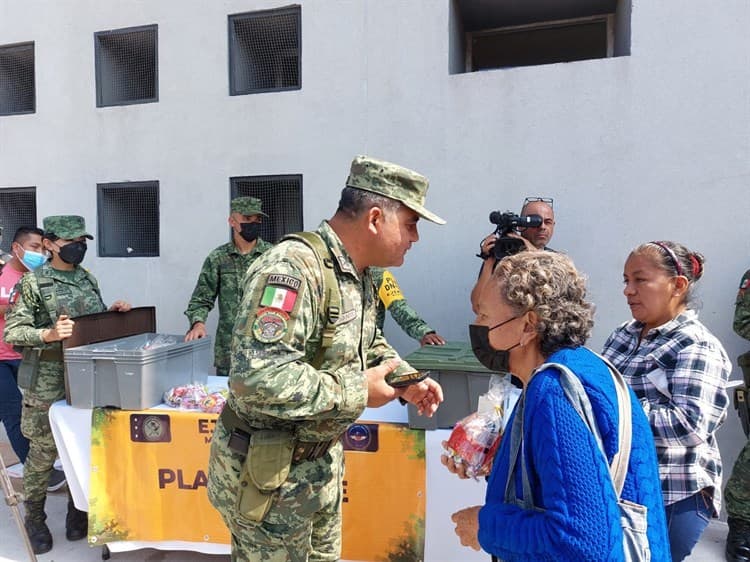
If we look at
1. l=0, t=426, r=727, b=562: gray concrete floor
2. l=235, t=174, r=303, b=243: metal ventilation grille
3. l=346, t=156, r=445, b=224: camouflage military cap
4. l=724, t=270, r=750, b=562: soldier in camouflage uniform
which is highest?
l=235, t=174, r=303, b=243: metal ventilation grille

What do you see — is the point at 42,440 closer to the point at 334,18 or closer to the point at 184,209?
the point at 184,209

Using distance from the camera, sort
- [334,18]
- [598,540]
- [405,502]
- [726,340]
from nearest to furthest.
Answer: [598,540] < [405,502] < [726,340] < [334,18]

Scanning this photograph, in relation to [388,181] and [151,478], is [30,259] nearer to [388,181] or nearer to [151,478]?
[151,478]

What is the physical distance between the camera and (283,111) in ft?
13.9

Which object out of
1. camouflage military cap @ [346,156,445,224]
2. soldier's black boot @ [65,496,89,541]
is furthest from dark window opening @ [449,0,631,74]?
soldier's black boot @ [65,496,89,541]

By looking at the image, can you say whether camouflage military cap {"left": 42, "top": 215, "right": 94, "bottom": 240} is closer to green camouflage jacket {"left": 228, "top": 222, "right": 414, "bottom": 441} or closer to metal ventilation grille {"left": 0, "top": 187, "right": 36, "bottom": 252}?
green camouflage jacket {"left": 228, "top": 222, "right": 414, "bottom": 441}

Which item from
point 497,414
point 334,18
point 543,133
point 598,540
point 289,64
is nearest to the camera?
point 598,540

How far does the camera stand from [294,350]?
4.90ft

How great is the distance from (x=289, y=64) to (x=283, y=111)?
1.69ft

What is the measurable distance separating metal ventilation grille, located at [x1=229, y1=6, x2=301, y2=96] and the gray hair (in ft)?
11.6

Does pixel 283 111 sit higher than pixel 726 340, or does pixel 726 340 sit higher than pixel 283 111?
pixel 283 111

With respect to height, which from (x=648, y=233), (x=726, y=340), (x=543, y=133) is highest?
(x=543, y=133)

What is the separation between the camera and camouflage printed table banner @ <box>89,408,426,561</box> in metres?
2.58

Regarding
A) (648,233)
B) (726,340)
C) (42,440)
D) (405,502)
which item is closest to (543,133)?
(648,233)
